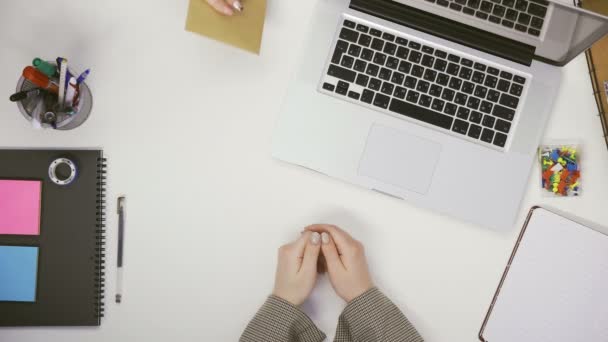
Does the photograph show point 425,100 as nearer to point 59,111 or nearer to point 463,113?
point 463,113

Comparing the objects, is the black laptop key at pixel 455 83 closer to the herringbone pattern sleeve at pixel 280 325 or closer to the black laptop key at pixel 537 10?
the black laptop key at pixel 537 10

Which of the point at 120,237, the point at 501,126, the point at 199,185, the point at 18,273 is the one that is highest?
the point at 501,126

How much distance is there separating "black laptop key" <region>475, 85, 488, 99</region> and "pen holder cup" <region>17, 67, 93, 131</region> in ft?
2.48

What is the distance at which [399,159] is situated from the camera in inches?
37.2

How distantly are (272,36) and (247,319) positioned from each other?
57cm

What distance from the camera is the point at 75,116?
95cm

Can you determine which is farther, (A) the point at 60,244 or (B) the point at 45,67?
(A) the point at 60,244

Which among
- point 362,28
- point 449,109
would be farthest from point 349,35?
point 449,109

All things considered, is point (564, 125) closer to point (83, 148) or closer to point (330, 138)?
point (330, 138)

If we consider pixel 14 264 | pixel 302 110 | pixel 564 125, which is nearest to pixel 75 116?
pixel 14 264

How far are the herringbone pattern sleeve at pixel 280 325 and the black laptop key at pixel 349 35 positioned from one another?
1.68 ft

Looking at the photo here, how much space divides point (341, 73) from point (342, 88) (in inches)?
1.1

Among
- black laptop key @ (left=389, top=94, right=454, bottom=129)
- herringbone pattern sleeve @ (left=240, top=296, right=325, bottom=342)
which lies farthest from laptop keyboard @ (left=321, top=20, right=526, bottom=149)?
herringbone pattern sleeve @ (left=240, top=296, right=325, bottom=342)

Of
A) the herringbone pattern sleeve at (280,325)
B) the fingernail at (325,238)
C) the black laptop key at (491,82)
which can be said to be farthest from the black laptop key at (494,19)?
the herringbone pattern sleeve at (280,325)
